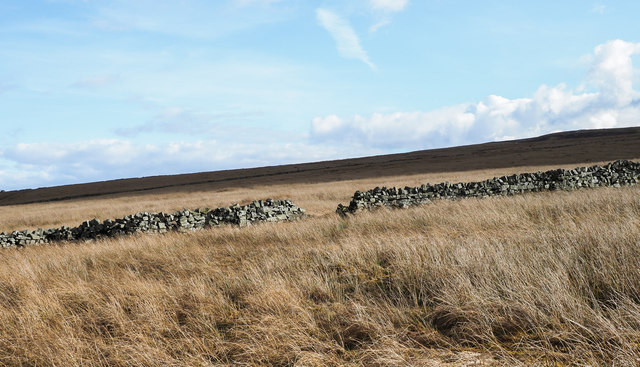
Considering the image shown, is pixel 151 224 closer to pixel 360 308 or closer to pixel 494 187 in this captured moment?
pixel 360 308

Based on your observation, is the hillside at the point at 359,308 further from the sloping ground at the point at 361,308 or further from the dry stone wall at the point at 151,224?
the dry stone wall at the point at 151,224

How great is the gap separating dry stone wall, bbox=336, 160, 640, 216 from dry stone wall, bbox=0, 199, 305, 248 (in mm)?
3622

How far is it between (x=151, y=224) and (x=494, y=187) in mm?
15229

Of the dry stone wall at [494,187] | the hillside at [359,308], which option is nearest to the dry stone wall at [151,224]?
the dry stone wall at [494,187]

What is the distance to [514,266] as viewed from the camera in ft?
16.5

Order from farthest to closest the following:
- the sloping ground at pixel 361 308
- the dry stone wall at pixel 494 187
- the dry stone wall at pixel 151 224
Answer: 1. the dry stone wall at pixel 494 187
2. the dry stone wall at pixel 151 224
3. the sloping ground at pixel 361 308

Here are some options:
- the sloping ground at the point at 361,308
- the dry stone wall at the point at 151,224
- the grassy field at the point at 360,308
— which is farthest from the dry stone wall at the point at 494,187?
the sloping ground at the point at 361,308

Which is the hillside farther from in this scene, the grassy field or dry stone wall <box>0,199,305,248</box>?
dry stone wall <box>0,199,305,248</box>

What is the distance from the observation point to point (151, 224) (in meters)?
16.2

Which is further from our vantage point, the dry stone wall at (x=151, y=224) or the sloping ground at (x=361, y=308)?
the dry stone wall at (x=151, y=224)

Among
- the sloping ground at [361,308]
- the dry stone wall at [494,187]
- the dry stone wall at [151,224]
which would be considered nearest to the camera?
the sloping ground at [361,308]

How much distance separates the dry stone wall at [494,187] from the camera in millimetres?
18055

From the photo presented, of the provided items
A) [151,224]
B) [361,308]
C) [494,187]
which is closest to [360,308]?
[361,308]

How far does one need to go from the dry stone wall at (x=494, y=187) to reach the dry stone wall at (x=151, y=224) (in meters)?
3.62
